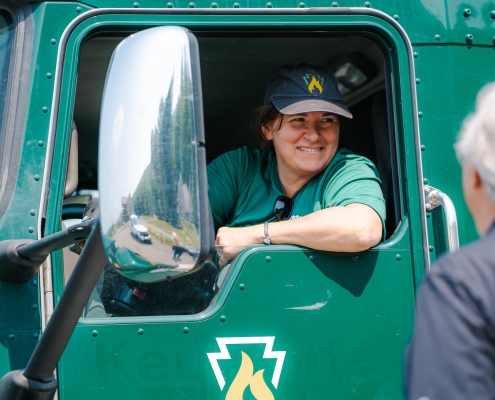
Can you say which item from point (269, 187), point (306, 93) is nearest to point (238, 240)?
point (269, 187)

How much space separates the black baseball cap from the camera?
7.41ft

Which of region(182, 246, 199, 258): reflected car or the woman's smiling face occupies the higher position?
the woman's smiling face

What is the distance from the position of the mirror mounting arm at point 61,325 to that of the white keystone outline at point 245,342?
16.3 inches

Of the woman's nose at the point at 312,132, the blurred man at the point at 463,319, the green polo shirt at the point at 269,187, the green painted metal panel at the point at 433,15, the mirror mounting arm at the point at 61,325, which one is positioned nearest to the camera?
the blurred man at the point at 463,319

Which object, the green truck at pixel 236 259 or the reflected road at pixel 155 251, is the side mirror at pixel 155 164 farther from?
the green truck at pixel 236 259

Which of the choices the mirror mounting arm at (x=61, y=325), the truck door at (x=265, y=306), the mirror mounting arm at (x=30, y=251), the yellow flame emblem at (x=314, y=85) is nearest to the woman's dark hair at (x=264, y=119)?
the yellow flame emblem at (x=314, y=85)

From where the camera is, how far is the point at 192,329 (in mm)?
1812

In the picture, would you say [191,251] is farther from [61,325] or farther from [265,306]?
[265,306]

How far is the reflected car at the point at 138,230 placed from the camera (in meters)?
1.27

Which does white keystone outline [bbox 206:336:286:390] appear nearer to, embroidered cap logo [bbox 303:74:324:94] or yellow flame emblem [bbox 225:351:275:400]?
yellow flame emblem [bbox 225:351:275:400]

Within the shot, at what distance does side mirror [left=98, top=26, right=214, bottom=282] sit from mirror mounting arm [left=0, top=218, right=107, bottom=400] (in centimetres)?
16

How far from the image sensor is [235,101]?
10.1 ft

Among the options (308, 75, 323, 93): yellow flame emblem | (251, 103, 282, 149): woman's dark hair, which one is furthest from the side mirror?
(251, 103, 282, 149): woman's dark hair

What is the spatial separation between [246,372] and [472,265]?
0.91m
